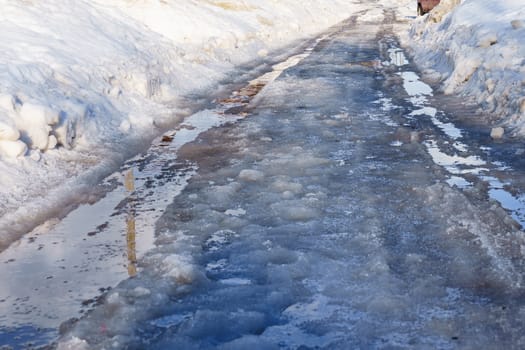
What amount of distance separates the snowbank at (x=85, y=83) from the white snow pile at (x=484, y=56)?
517 centimetres

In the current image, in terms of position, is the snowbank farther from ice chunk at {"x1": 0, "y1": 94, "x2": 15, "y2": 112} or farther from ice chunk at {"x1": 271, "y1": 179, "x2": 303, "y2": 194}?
ice chunk at {"x1": 271, "y1": 179, "x2": 303, "y2": 194}

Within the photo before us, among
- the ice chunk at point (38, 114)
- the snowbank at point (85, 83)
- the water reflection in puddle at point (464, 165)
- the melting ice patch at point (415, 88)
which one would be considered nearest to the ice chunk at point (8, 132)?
the snowbank at point (85, 83)

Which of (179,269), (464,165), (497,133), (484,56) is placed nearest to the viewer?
(179,269)

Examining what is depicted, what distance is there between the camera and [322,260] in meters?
5.09

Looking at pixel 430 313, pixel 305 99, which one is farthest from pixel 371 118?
pixel 430 313

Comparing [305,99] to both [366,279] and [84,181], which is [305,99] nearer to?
[84,181]

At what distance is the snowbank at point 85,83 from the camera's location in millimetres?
7312

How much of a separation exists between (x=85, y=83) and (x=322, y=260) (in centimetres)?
691

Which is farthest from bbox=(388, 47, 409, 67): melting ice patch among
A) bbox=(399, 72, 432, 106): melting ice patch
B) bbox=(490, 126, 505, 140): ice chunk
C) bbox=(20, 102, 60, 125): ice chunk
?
bbox=(20, 102, 60, 125): ice chunk

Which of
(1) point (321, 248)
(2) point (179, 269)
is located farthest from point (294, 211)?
(2) point (179, 269)

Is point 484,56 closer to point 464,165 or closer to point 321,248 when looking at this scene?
point 464,165

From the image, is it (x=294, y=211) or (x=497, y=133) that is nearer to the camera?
(x=294, y=211)

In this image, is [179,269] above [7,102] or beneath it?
beneath

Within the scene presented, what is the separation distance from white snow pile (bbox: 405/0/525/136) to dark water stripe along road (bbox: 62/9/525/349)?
2.21 metres
